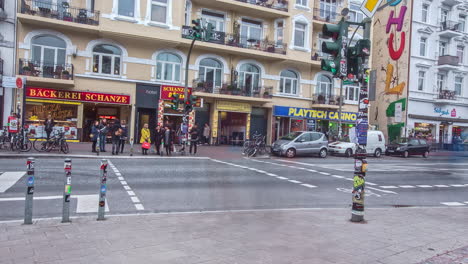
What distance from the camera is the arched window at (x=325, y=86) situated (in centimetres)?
3205

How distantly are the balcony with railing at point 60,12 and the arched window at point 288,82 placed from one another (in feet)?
48.7

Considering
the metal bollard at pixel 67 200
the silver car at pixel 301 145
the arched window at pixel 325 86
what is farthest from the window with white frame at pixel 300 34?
the metal bollard at pixel 67 200

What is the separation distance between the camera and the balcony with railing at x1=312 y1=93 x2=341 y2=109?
30.9m

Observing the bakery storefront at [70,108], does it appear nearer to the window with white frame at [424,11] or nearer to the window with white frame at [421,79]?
the window with white frame at [421,79]

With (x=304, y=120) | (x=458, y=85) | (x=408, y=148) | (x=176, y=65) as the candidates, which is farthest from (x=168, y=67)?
(x=458, y=85)

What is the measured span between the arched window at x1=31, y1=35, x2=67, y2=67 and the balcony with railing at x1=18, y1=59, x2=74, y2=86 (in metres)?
0.19

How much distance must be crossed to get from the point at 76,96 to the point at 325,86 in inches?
803

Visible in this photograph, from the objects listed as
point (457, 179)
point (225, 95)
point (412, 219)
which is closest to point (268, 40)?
point (225, 95)

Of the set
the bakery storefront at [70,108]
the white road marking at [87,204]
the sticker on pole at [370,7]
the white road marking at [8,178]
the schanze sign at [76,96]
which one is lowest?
the white road marking at [87,204]

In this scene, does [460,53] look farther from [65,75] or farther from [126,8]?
[65,75]

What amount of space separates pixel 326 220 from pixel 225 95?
20.5 meters

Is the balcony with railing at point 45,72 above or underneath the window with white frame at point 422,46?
underneath

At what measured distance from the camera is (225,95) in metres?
26.7

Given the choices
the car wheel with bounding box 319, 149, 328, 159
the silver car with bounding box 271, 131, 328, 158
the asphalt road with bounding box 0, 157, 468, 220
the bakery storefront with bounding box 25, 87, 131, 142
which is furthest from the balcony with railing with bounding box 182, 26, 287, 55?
the asphalt road with bounding box 0, 157, 468, 220
